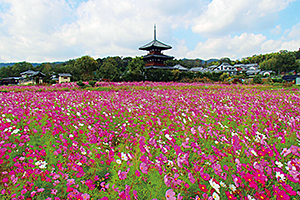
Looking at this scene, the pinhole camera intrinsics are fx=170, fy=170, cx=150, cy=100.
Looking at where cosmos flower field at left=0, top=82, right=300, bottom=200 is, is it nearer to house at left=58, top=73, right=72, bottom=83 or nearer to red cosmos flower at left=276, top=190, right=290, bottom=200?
red cosmos flower at left=276, top=190, right=290, bottom=200

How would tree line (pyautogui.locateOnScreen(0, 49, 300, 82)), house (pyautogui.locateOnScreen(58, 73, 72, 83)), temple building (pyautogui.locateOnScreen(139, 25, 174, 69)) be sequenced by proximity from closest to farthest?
tree line (pyautogui.locateOnScreen(0, 49, 300, 82)) < temple building (pyautogui.locateOnScreen(139, 25, 174, 69)) < house (pyautogui.locateOnScreen(58, 73, 72, 83))

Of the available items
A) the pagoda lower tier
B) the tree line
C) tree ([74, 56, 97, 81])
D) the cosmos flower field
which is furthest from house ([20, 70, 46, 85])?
the cosmos flower field

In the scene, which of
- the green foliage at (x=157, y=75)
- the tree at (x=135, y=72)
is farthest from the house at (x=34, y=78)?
the green foliage at (x=157, y=75)

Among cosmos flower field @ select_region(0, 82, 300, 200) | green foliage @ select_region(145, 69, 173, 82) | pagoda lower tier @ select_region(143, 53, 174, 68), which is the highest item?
pagoda lower tier @ select_region(143, 53, 174, 68)

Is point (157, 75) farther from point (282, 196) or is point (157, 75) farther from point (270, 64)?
point (270, 64)

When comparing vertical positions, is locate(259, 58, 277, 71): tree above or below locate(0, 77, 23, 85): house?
above

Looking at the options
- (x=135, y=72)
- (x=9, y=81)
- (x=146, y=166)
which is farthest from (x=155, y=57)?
(x=9, y=81)

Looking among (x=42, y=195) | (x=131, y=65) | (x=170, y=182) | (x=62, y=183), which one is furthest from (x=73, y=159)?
(x=131, y=65)

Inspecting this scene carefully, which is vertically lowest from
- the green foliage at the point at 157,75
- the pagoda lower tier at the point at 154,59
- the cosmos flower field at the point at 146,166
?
the cosmos flower field at the point at 146,166

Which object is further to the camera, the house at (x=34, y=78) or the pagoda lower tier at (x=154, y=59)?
the house at (x=34, y=78)

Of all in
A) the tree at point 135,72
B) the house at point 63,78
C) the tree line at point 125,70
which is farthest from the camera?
the house at point 63,78

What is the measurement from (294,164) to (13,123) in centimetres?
403

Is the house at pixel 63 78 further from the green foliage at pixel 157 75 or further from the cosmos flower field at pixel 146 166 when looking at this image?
the cosmos flower field at pixel 146 166

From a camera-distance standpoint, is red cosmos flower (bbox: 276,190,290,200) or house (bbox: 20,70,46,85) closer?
red cosmos flower (bbox: 276,190,290,200)
